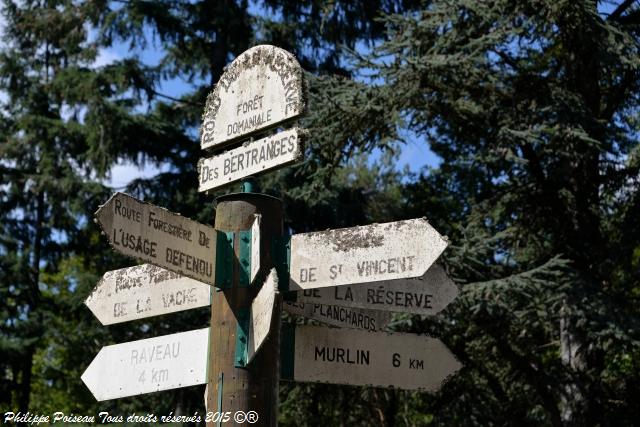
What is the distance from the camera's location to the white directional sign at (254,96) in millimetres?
4285

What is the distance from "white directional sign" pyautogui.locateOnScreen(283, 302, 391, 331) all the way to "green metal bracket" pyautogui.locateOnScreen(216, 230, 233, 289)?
330 mm

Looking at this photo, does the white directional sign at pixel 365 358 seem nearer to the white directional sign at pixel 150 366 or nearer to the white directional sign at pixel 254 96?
the white directional sign at pixel 150 366

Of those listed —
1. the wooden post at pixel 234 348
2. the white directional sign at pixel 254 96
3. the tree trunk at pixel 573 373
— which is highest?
the tree trunk at pixel 573 373

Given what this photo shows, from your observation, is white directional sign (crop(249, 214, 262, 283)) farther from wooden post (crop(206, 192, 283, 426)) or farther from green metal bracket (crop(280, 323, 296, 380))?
green metal bracket (crop(280, 323, 296, 380))

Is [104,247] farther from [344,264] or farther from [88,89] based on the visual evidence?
[344,264]

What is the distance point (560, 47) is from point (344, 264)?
1184 cm

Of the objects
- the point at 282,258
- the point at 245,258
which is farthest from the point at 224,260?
the point at 282,258

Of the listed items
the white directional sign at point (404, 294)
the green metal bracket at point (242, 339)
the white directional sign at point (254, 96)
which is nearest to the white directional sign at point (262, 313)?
the green metal bracket at point (242, 339)

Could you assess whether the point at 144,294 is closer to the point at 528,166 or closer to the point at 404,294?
the point at 404,294

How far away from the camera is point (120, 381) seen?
4484 mm

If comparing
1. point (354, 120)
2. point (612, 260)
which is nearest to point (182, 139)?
point (354, 120)

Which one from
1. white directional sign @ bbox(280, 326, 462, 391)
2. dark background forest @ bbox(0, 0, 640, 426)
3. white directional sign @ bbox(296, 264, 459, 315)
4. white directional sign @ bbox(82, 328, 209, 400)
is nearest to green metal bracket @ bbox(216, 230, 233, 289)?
white directional sign @ bbox(82, 328, 209, 400)

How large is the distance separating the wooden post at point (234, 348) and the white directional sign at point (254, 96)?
0.35 m

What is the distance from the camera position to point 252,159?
4355 millimetres
